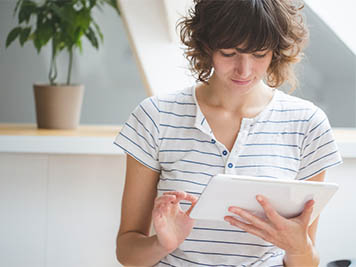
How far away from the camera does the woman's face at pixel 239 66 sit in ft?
3.82

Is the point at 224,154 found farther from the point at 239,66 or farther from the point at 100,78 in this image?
the point at 100,78

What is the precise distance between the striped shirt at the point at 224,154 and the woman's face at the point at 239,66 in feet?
0.41

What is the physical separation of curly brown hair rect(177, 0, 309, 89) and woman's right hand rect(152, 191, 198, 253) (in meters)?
0.33

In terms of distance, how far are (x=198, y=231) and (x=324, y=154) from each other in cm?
34

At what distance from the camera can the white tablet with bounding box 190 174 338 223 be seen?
3.10 feet

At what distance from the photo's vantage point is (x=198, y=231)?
1274 mm

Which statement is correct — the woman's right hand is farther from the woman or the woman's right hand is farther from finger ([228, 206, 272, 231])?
finger ([228, 206, 272, 231])

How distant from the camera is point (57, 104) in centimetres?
197

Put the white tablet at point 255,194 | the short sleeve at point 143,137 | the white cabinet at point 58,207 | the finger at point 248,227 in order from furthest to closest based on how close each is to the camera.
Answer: the white cabinet at point 58,207
the short sleeve at point 143,137
the finger at point 248,227
the white tablet at point 255,194

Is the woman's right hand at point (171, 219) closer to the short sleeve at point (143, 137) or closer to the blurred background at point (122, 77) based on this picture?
the short sleeve at point (143, 137)

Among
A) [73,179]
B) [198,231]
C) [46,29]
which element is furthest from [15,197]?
[198,231]

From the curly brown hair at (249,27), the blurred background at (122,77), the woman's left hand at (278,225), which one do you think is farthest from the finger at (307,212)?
the blurred background at (122,77)

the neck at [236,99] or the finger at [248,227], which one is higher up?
the neck at [236,99]

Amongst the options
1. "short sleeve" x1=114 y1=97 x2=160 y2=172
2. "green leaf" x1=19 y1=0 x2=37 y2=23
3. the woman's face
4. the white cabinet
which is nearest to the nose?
the woman's face
